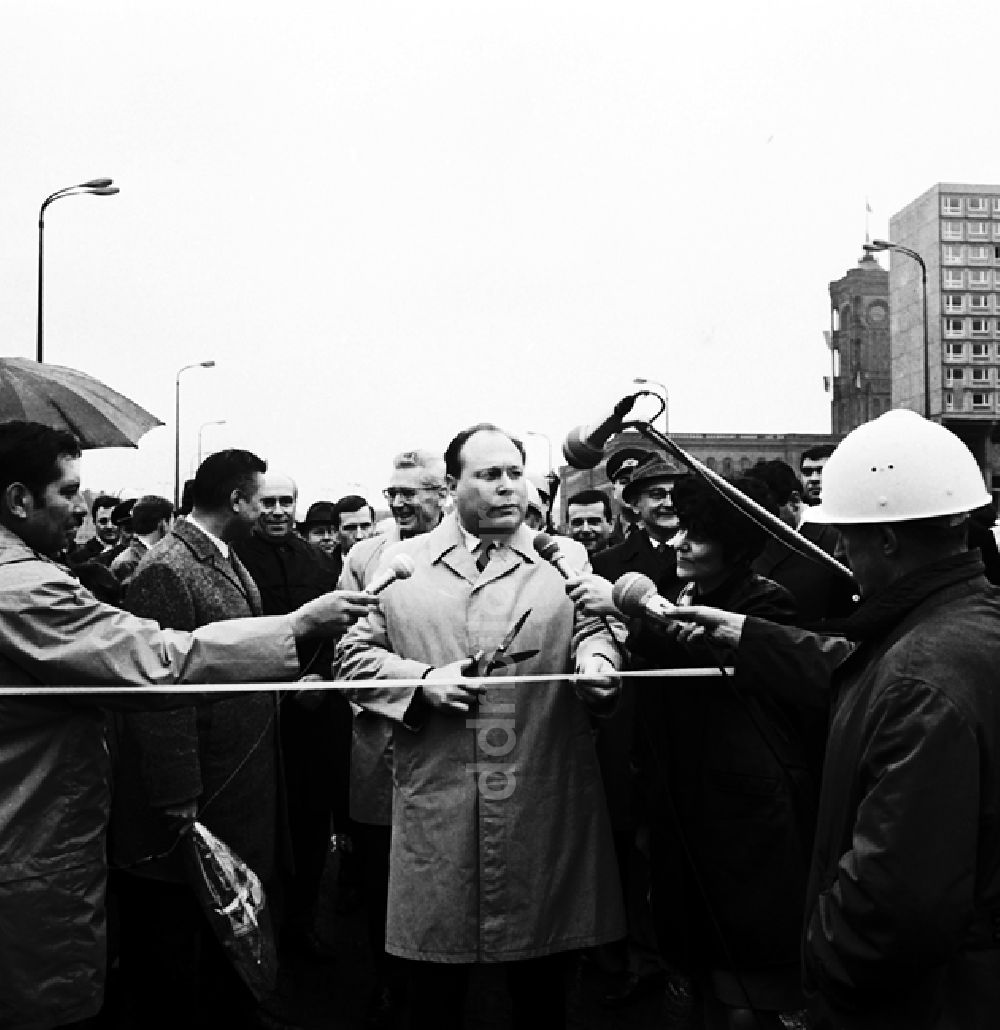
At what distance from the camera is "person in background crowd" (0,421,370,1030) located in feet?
11.5

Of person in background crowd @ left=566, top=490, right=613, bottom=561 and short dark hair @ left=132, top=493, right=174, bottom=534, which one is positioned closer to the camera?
person in background crowd @ left=566, top=490, right=613, bottom=561

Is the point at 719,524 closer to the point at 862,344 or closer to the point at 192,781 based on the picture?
the point at 192,781

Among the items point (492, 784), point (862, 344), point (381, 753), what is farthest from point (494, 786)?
point (862, 344)

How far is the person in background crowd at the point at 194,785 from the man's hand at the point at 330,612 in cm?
98

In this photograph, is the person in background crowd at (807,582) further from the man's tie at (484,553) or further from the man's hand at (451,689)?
the man's hand at (451,689)

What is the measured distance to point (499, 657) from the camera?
4113 mm

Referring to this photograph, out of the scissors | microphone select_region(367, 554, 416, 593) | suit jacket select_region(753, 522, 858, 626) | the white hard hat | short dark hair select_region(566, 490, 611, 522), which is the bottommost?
the scissors

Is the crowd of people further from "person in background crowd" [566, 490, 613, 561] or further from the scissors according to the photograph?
"person in background crowd" [566, 490, 613, 561]

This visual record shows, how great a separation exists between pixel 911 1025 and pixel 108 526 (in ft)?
40.7

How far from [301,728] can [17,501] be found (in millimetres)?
3789

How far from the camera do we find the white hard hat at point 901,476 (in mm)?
2666

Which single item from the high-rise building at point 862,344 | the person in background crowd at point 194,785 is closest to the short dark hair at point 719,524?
the person in background crowd at point 194,785

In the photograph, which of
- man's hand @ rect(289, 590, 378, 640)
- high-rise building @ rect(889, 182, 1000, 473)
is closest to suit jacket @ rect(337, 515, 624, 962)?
man's hand @ rect(289, 590, 378, 640)

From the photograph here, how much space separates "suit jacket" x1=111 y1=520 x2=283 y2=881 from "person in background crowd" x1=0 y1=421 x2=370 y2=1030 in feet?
3.04
